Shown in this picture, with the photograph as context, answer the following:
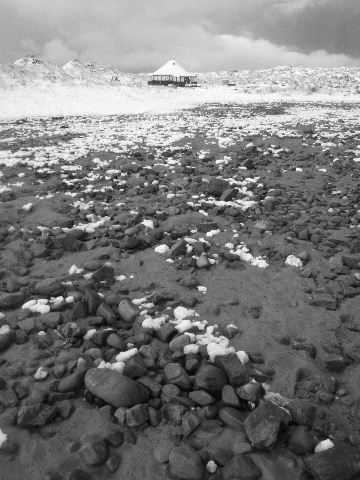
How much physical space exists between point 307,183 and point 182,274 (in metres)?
5.30

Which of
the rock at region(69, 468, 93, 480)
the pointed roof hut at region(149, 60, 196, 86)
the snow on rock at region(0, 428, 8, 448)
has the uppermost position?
the pointed roof hut at region(149, 60, 196, 86)

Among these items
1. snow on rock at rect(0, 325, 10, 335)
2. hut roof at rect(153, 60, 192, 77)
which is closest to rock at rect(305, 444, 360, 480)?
snow on rock at rect(0, 325, 10, 335)

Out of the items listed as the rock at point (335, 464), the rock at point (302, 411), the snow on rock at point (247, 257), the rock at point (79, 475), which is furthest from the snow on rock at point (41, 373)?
the snow on rock at point (247, 257)

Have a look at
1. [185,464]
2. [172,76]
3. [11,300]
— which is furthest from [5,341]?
[172,76]

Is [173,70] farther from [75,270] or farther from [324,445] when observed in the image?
[324,445]

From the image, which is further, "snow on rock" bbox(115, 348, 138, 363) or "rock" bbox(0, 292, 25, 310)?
"rock" bbox(0, 292, 25, 310)

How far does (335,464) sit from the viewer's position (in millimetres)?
2311

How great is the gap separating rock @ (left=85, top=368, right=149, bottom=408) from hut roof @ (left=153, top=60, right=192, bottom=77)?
85153 mm

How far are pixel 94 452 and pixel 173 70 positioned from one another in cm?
8782

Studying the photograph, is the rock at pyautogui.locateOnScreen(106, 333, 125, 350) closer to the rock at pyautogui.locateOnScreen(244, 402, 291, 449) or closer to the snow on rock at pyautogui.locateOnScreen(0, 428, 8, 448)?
the snow on rock at pyautogui.locateOnScreen(0, 428, 8, 448)

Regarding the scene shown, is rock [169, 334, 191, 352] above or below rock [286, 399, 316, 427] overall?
above

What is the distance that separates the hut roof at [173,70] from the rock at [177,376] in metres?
85.0

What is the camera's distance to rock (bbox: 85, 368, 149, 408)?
2.82 meters

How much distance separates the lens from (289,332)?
3.76 m
